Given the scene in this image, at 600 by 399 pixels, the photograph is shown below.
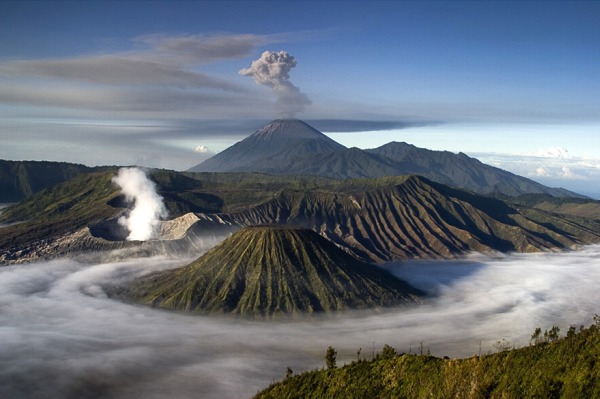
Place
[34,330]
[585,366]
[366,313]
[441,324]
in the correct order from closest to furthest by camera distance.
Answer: [585,366] → [34,330] → [441,324] → [366,313]

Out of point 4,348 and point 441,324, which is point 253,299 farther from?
point 4,348

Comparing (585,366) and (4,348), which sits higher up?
(585,366)

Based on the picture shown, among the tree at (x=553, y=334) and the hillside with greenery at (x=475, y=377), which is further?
the tree at (x=553, y=334)

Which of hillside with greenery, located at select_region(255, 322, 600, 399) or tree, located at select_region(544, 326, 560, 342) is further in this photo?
tree, located at select_region(544, 326, 560, 342)

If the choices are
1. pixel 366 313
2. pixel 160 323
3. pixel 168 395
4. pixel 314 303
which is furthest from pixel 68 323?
pixel 366 313

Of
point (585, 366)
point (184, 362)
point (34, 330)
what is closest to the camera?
point (585, 366)

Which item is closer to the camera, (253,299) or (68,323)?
(68,323)

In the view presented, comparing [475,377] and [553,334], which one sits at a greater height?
[475,377]

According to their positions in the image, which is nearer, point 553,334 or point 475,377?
point 475,377
